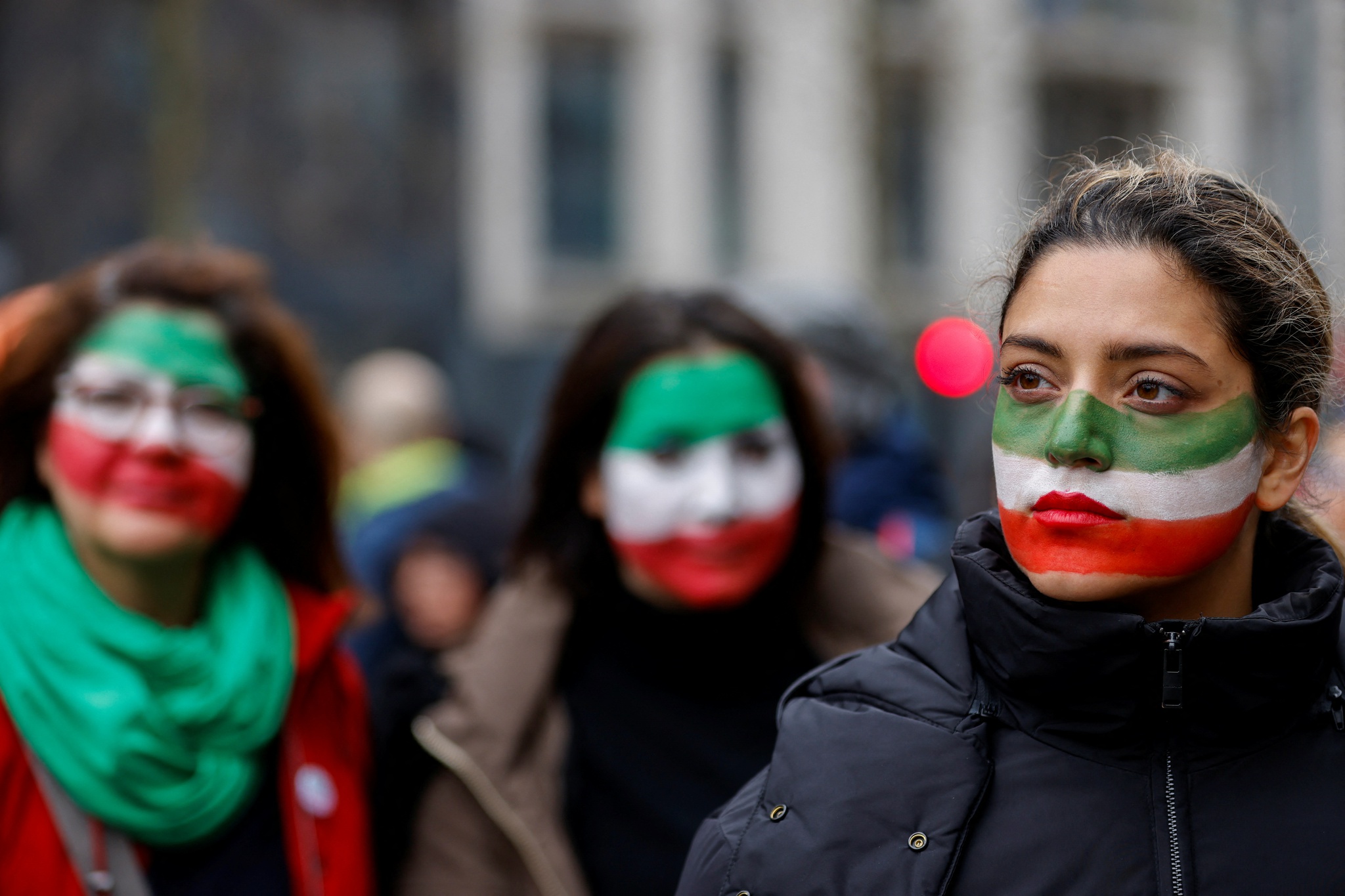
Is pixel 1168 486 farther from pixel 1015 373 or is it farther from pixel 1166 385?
pixel 1015 373

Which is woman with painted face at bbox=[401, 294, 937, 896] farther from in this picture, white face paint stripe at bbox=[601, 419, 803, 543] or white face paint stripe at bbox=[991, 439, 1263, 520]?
white face paint stripe at bbox=[991, 439, 1263, 520]

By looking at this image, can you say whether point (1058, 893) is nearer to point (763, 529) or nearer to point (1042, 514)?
point (1042, 514)

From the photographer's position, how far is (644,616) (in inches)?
107

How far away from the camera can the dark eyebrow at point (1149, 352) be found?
151 cm

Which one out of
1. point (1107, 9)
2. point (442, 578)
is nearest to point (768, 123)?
point (1107, 9)

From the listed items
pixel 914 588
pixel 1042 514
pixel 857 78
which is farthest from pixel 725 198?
A: pixel 1042 514

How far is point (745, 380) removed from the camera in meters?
2.73

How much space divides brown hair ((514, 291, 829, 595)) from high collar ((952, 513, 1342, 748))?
1199mm

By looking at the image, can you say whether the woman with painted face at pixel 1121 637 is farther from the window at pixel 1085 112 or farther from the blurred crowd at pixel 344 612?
the window at pixel 1085 112

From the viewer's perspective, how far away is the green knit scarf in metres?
2.29

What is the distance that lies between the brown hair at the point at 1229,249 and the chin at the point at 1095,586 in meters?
0.24

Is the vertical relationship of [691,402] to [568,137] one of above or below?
below

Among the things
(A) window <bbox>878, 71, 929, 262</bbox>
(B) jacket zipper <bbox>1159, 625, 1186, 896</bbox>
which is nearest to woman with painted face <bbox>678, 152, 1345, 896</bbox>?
(B) jacket zipper <bbox>1159, 625, 1186, 896</bbox>

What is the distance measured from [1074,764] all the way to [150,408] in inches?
70.9
